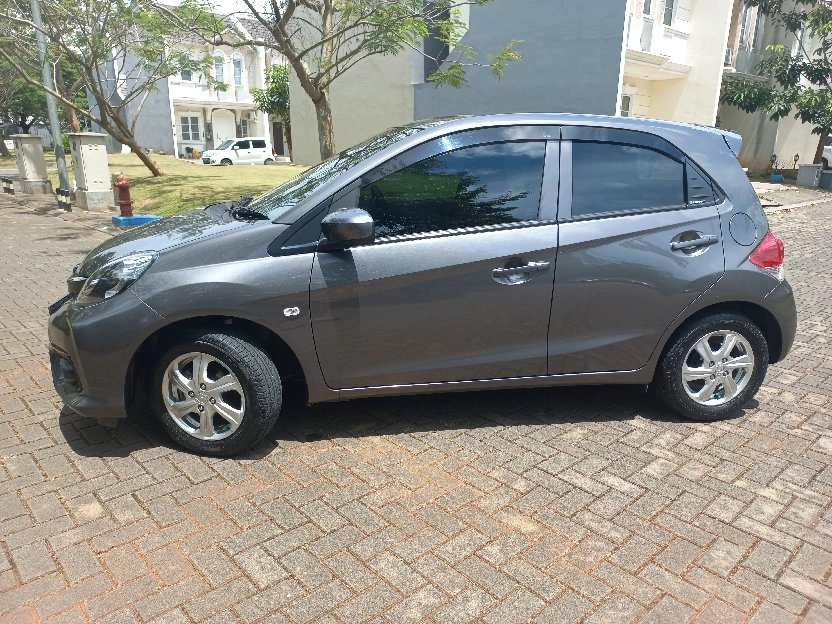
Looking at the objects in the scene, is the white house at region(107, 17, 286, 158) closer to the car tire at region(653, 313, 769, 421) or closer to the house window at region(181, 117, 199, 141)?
the house window at region(181, 117, 199, 141)

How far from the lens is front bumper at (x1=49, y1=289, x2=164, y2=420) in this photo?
3.26m

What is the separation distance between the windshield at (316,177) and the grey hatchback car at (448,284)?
23 millimetres

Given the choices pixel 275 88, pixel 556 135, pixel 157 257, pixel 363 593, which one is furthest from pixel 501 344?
pixel 275 88

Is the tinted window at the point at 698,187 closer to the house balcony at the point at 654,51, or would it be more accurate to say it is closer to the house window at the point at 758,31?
the house balcony at the point at 654,51

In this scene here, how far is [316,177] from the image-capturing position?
12.8ft

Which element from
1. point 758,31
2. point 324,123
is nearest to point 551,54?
point 324,123

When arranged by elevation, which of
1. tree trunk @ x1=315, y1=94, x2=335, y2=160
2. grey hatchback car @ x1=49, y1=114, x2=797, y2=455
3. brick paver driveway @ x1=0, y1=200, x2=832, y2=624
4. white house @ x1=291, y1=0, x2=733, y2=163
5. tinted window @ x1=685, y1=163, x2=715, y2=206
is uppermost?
white house @ x1=291, y1=0, x2=733, y2=163

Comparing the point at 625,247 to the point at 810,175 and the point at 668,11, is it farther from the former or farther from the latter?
the point at 810,175

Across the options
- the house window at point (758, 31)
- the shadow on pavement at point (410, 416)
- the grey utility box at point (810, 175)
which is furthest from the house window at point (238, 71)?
the shadow on pavement at point (410, 416)

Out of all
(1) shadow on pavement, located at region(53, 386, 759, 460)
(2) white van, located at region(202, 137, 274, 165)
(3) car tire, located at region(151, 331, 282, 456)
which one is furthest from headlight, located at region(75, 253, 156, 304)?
(2) white van, located at region(202, 137, 274, 165)

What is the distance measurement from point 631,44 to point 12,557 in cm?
1992

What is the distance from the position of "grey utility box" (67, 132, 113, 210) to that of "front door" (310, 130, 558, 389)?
12.1m

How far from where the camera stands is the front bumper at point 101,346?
3.26 m

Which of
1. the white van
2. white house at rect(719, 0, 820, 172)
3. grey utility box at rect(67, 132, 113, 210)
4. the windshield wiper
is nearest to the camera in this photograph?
the windshield wiper
